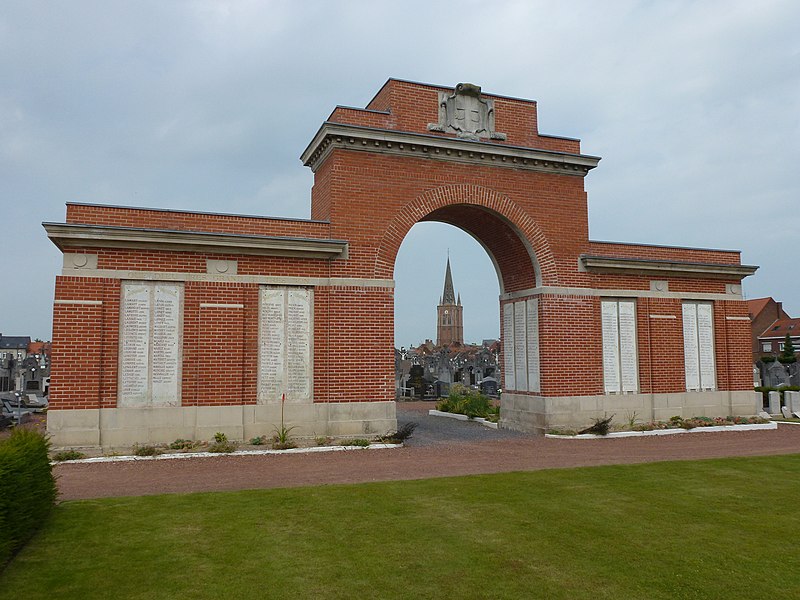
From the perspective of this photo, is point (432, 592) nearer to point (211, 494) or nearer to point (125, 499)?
point (211, 494)

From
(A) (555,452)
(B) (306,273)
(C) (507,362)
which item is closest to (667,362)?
(C) (507,362)

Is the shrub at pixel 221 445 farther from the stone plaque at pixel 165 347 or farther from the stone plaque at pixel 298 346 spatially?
the stone plaque at pixel 298 346

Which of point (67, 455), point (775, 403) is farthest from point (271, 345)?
point (775, 403)

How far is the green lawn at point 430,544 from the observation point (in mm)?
5227

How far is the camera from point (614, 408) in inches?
626

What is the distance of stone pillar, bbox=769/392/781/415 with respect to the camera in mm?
19828

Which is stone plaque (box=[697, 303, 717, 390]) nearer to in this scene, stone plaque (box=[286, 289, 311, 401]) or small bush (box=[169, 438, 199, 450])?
stone plaque (box=[286, 289, 311, 401])

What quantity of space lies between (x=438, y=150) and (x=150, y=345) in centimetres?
827

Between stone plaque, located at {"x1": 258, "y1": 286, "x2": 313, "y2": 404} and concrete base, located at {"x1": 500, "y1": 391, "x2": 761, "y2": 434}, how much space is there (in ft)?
20.5

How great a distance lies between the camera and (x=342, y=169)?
14078 millimetres

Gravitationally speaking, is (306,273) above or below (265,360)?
above

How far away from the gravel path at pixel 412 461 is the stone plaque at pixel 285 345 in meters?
1.63

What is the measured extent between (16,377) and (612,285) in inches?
891

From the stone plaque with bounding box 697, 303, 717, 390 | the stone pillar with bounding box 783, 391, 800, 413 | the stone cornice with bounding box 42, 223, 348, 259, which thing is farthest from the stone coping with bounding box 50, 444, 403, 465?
the stone pillar with bounding box 783, 391, 800, 413
